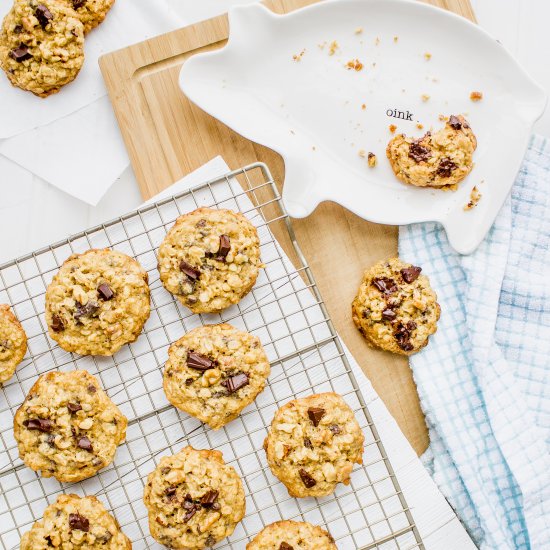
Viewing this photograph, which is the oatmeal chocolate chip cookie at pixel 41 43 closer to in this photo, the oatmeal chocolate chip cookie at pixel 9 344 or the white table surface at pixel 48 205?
the white table surface at pixel 48 205

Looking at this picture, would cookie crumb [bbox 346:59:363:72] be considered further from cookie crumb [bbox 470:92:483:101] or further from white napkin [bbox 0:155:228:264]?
white napkin [bbox 0:155:228:264]

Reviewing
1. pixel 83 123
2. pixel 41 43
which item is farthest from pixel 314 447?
pixel 41 43

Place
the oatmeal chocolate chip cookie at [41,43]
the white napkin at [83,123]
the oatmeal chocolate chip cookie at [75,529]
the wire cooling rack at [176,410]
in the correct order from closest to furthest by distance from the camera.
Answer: the oatmeal chocolate chip cookie at [75,529]
the wire cooling rack at [176,410]
the oatmeal chocolate chip cookie at [41,43]
the white napkin at [83,123]

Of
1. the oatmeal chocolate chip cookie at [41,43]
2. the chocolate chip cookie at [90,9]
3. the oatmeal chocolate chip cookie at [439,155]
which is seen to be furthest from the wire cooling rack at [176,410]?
the chocolate chip cookie at [90,9]

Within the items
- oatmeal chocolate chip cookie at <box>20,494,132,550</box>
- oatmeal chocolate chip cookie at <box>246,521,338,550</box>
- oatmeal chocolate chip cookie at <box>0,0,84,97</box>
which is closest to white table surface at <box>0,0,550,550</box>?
oatmeal chocolate chip cookie at <box>0,0,84,97</box>

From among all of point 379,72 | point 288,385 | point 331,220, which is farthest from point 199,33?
point 288,385

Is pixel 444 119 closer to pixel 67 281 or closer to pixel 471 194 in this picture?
pixel 471 194
